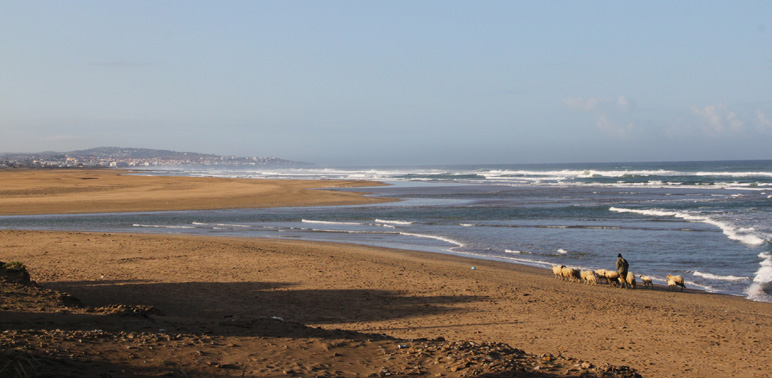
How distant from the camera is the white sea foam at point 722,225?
2136 centimetres

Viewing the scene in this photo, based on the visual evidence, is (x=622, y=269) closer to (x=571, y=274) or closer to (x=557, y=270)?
(x=571, y=274)

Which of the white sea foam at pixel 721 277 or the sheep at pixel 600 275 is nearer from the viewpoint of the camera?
the sheep at pixel 600 275

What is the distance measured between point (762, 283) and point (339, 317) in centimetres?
1106

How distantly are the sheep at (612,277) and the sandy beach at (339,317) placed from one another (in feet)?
2.60

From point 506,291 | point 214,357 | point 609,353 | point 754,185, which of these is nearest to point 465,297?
point 506,291

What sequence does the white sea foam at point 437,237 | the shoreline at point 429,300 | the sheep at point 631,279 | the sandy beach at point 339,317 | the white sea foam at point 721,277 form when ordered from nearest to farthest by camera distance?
1. the sandy beach at point 339,317
2. the shoreline at point 429,300
3. the sheep at point 631,279
4. the white sea foam at point 721,277
5. the white sea foam at point 437,237

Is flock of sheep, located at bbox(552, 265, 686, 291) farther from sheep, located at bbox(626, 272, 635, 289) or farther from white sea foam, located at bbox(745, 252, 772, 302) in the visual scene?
white sea foam, located at bbox(745, 252, 772, 302)

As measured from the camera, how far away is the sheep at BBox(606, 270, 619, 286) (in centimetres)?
1446

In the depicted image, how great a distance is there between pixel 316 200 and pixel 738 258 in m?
29.2

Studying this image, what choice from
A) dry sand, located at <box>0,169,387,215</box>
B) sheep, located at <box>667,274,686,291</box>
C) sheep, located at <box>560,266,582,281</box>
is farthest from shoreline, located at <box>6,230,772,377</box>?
dry sand, located at <box>0,169,387,215</box>

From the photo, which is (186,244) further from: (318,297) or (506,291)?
(506,291)

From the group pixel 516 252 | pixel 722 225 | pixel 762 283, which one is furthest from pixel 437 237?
pixel 722 225

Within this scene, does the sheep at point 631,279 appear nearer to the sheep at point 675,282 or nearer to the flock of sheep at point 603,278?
the flock of sheep at point 603,278

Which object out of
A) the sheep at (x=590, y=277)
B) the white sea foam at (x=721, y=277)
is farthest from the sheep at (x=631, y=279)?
the white sea foam at (x=721, y=277)
